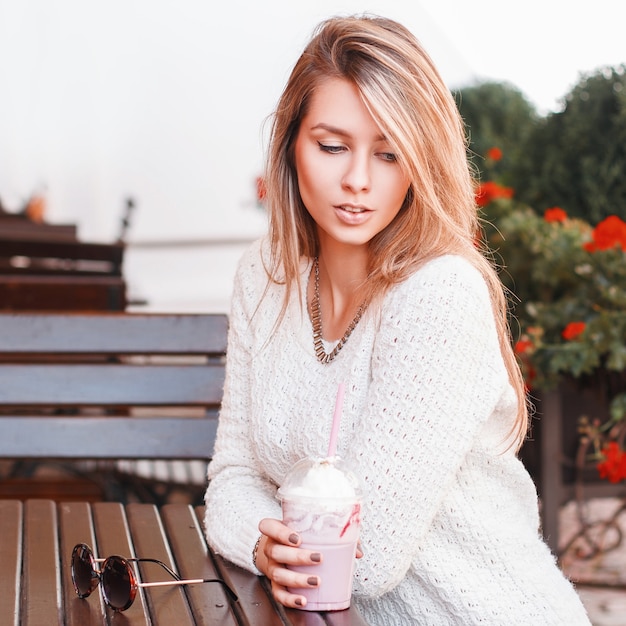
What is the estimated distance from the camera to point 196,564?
4.81 feet

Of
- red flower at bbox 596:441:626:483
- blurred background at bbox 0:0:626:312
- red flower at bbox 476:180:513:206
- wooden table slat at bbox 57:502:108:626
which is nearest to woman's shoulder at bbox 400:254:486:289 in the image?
wooden table slat at bbox 57:502:108:626

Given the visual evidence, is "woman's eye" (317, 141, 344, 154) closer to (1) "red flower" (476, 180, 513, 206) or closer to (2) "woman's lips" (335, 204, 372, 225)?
(2) "woman's lips" (335, 204, 372, 225)

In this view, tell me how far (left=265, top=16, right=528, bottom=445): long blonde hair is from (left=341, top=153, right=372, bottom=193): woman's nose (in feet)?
0.15

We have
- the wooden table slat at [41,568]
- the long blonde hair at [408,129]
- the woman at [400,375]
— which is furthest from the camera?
the long blonde hair at [408,129]

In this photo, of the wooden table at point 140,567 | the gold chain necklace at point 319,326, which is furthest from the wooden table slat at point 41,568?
the gold chain necklace at point 319,326

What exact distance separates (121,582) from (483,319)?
584 mm

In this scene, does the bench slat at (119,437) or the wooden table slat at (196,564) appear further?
the bench slat at (119,437)

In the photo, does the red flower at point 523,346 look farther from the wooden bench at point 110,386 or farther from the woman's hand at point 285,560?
the woman's hand at point 285,560

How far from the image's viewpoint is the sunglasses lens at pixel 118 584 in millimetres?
1208

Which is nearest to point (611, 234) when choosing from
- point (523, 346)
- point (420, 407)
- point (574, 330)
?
point (574, 330)

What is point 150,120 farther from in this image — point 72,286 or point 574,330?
point 574,330

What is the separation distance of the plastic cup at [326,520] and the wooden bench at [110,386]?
126 centimetres

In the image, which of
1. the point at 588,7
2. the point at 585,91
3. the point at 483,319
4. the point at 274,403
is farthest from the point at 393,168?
the point at 588,7

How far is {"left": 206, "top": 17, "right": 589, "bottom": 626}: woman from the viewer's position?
136cm
